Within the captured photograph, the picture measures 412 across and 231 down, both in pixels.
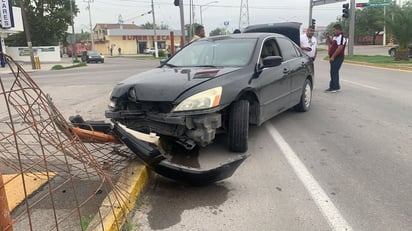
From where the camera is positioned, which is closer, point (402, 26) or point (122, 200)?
point (122, 200)

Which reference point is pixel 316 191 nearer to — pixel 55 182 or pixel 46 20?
pixel 55 182

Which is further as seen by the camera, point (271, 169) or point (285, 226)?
point (271, 169)

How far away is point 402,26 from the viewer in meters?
22.9

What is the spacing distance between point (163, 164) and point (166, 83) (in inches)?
48.6

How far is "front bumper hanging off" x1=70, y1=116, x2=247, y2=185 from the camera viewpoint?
3.92 meters

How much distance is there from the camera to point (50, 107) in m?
3.39

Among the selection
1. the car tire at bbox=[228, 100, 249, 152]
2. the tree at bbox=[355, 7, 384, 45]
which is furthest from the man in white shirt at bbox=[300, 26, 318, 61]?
the tree at bbox=[355, 7, 384, 45]

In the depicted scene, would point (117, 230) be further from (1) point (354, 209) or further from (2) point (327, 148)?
(2) point (327, 148)

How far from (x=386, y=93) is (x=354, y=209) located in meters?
7.94

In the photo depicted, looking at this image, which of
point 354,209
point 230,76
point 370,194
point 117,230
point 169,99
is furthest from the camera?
point 230,76

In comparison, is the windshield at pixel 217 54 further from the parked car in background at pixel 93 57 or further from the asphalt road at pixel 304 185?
the parked car in background at pixel 93 57

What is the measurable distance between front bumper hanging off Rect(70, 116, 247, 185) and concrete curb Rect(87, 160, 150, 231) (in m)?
0.23

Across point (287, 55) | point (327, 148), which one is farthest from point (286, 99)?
point (327, 148)

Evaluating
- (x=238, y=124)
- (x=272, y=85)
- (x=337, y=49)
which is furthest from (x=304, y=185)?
(x=337, y=49)
